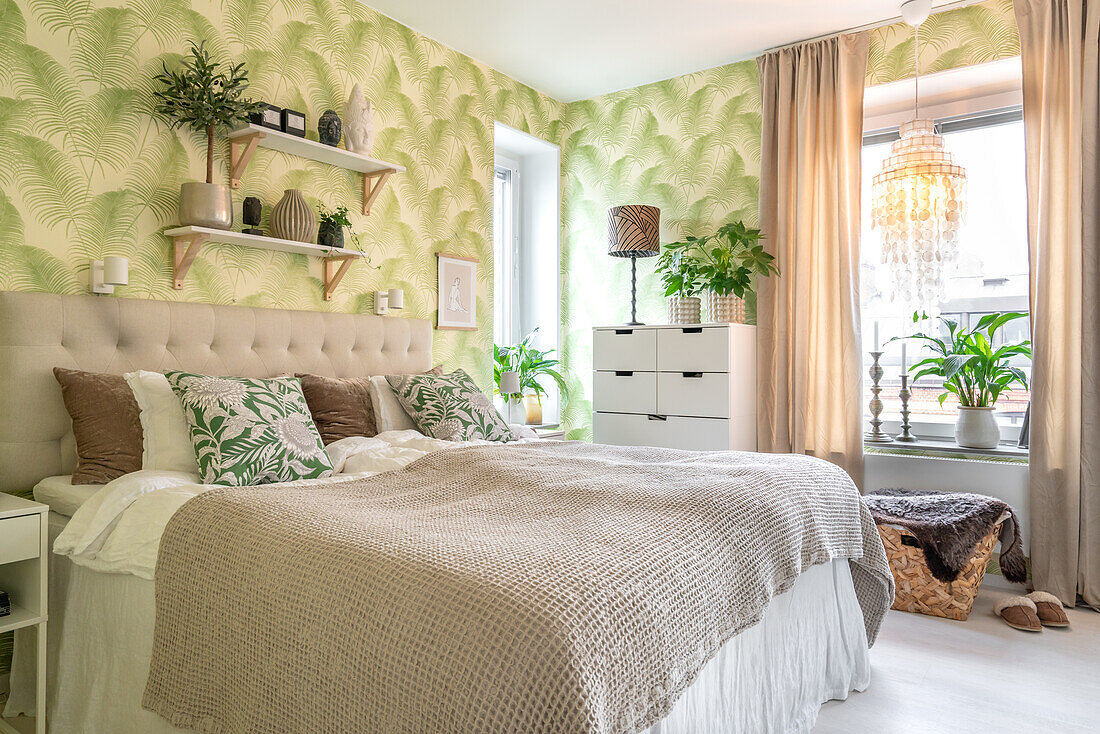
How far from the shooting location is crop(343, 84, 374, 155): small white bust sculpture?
10.2ft

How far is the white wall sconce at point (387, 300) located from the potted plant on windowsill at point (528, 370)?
1.00 m

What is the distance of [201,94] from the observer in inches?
100

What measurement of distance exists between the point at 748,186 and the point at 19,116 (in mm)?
3276

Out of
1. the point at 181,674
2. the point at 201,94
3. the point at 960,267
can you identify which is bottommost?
the point at 181,674

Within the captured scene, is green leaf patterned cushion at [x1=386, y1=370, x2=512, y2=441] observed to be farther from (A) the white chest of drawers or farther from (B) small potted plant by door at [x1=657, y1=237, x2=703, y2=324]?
(B) small potted plant by door at [x1=657, y1=237, x2=703, y2=324]

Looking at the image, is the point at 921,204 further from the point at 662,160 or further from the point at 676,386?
the point at 662,160

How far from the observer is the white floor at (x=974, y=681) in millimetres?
2031

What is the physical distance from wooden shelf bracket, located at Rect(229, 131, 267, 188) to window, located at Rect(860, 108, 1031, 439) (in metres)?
2.86

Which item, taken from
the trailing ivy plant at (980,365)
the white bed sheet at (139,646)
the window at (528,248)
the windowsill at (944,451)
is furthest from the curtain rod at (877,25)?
the white bed sheet at (139,646)

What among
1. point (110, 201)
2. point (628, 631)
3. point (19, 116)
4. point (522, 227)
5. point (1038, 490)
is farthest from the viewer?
point (522, 227)

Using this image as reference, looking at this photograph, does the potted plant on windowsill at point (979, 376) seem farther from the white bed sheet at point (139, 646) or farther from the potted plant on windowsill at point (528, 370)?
the potted plant on windowsill at point (528, 370)

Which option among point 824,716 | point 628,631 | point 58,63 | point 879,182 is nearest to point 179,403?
point 58,63

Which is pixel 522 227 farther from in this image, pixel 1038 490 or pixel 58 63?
pixel 1038 490

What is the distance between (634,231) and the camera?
4.02 meters
